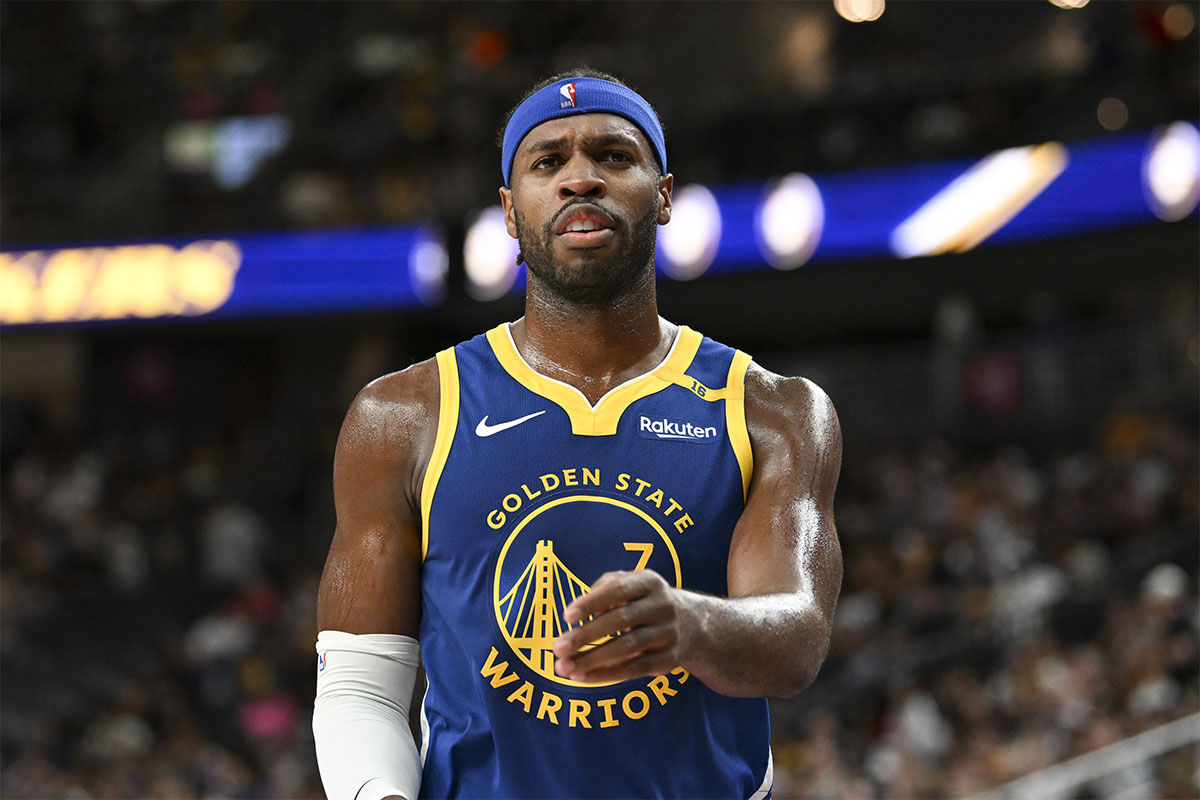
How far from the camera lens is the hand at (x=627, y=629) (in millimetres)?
2205

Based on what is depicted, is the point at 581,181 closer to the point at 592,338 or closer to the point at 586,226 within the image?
the point at 586,226

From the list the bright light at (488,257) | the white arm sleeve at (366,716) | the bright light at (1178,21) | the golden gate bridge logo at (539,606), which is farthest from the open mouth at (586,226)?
the bright light at (488,257)

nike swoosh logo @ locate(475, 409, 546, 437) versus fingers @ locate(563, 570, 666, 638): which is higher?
nike swoosh logo @ locate(475, 409, 546, 437)

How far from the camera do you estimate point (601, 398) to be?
2992mm

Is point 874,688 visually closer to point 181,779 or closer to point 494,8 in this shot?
point 181,779

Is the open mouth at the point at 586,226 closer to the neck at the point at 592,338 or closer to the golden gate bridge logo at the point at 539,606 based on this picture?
the neck at the point at 592,338

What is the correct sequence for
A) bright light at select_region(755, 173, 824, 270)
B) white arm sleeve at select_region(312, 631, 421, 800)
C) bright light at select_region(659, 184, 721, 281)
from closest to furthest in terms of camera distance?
1. white arm sleeve at select_region(312, 631, 421, 800)
2. bright light at select_region(755, 173, 824, 270)
3. bright light at select_region(659, 184, 721, 281)

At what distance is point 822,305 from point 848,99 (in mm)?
3728

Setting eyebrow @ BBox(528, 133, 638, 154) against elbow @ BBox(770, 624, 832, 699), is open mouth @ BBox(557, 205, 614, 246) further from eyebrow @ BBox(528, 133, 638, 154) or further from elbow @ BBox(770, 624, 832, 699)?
elbow @ BBox(770, 624, 832, 699)

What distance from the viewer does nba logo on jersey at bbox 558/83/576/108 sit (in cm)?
301

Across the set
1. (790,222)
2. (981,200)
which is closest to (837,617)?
(981,200)

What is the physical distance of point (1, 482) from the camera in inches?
763

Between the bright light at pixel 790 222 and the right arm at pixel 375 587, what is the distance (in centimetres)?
1303

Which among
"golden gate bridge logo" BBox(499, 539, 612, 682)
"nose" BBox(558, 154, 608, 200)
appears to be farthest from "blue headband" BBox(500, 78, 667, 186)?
"golden gate bridge logo" BBox(499, 539, 612, 682)
